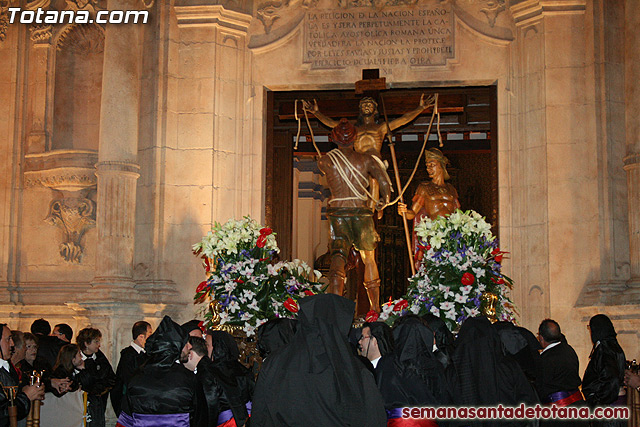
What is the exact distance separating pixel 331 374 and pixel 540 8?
30.6 feet

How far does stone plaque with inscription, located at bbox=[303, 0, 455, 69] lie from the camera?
13578 millimetres

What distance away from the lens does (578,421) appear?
7.79 meters

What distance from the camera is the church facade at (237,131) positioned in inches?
484

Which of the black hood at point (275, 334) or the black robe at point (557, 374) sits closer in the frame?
the black hood at point (275, 334)

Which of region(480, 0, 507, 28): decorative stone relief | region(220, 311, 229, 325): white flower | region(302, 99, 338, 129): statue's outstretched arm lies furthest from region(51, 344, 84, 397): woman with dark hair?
region(480, 0, 507, 28): decorative stone relief

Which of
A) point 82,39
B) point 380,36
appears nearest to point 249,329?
point 380,36

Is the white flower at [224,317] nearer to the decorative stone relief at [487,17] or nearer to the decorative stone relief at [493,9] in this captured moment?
the decorative stone relief at [487,17]

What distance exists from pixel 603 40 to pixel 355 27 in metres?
3.80

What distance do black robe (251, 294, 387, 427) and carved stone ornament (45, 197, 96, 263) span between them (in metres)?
9.07

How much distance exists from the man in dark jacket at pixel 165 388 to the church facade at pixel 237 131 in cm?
644

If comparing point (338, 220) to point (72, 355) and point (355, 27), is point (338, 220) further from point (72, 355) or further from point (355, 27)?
point (72, 355)

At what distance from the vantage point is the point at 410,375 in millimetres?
5922

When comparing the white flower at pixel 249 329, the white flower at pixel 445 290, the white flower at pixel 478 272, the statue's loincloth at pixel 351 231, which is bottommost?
the white flower at pixel 249 329

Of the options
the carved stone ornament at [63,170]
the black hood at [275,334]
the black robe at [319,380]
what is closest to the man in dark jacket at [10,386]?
the black hood at [275,334]
